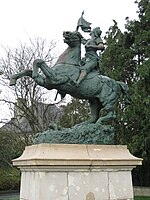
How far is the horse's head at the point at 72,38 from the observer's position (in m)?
8.16

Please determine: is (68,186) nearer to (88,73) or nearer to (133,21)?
(88,73)

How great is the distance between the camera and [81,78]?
801 cm

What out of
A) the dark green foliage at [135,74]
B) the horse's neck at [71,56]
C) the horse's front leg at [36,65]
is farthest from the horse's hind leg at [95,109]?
the dark green foliage at [135,74]

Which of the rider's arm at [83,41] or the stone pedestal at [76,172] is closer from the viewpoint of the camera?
the stone pedestal at [76,172]

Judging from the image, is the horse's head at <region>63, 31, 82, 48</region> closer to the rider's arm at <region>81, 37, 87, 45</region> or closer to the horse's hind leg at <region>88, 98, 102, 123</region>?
the rider's arm at <region>81, 37, 87, 45</region>

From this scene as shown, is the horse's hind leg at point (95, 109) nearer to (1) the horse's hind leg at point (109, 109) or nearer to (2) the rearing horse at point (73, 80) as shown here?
(2) the rearing horse at point (73, 80)

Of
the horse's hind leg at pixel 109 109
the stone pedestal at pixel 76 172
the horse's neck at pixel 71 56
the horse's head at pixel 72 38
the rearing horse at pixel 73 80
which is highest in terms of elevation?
the horse's head at pixel 72 38

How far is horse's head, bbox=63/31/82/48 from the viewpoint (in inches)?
321

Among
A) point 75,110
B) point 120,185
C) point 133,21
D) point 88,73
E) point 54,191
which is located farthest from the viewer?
point 75,110

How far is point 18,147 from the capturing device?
1005 inches

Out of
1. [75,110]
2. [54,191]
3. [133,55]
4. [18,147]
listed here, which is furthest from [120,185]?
[18,147]

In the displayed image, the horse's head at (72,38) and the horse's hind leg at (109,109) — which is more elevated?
the horse's head at (72,38)

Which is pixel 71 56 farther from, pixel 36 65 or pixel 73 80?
pixel 36 65

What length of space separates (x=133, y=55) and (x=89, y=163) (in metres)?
13.4
